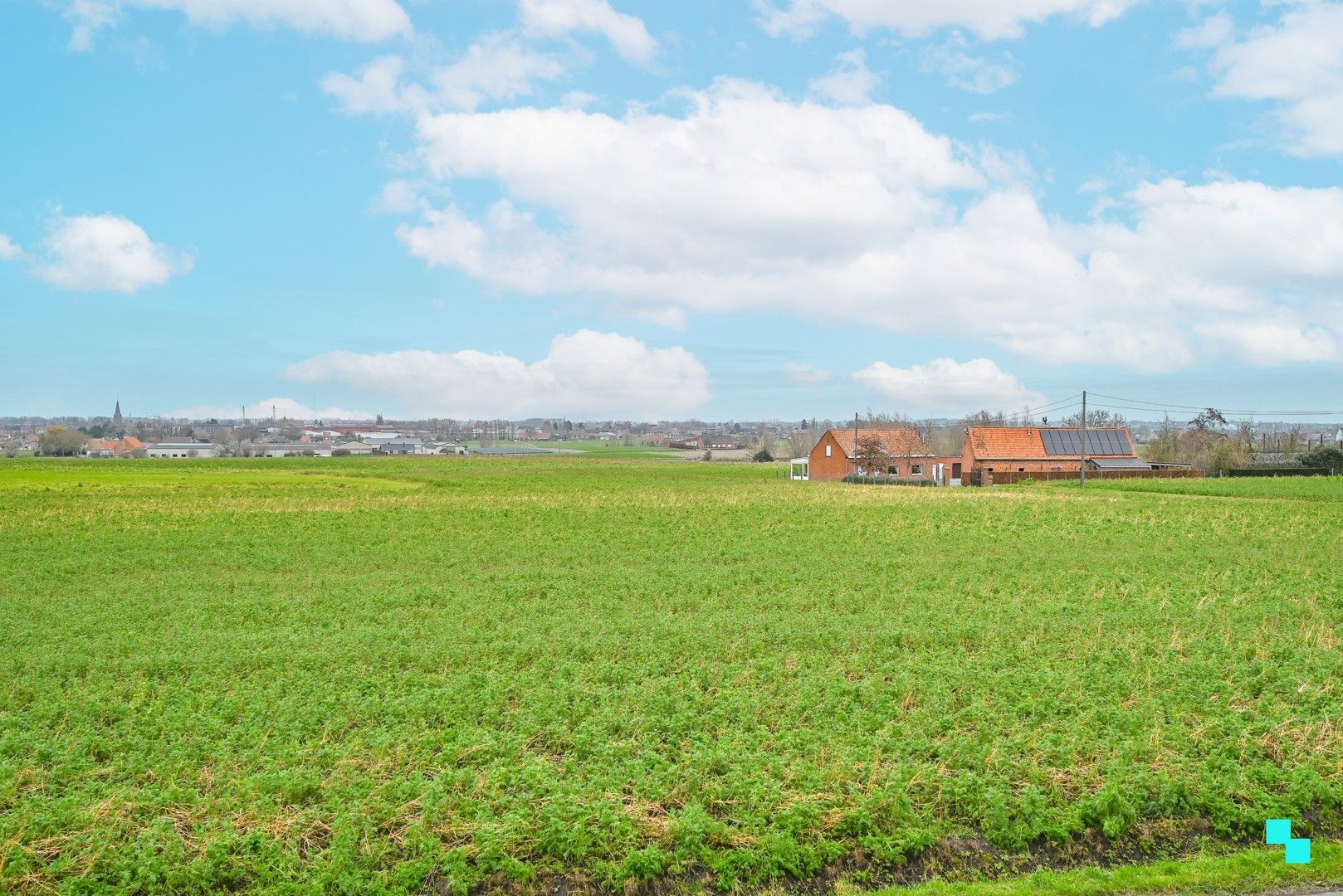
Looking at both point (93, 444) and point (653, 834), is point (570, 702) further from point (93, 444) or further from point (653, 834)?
point (93, 444)

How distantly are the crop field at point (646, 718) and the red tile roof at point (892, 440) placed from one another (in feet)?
189

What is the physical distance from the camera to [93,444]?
154 metres

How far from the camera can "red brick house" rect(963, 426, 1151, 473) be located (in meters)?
77.5

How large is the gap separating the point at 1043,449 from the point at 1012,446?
2731mm

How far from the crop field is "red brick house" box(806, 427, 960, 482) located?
55022 millimetres

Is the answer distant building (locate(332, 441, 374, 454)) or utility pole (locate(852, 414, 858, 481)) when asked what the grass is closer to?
utility pole (locate(852, 414, 858, 481))

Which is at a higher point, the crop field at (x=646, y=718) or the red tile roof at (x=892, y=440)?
the red tile roof at (x=892, y=440)

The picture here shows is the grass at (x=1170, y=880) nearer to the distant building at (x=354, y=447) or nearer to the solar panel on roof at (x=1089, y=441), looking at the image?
the solar panel on roof at (x=1089, y=441)

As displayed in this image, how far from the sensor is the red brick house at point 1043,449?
77500 millimetres

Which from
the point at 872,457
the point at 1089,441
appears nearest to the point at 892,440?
the point at 872,457

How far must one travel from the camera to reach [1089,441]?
261 ft

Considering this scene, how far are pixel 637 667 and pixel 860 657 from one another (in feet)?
11.6

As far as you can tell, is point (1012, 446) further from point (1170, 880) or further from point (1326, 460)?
point (1170, 880)

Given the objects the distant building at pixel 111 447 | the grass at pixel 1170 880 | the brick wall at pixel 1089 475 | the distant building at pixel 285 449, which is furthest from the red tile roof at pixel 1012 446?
the distant building at pixel 111 447
